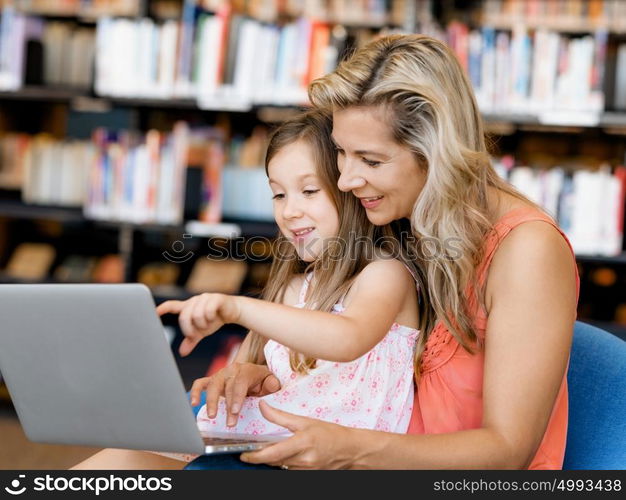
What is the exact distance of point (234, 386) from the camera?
1527 millimetres

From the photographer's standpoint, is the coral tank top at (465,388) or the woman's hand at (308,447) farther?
the coral tank top at (465,388)

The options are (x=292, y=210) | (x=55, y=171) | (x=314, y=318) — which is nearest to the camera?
(x=314, y=318)

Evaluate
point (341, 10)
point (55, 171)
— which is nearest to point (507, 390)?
point (341, 10)

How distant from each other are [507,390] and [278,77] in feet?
7.50

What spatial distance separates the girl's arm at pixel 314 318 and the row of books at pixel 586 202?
5.95ft

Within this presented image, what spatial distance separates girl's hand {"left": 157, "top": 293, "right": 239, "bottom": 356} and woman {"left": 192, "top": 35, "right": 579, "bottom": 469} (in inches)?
6.3

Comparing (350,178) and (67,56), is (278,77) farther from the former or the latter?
(350,178)

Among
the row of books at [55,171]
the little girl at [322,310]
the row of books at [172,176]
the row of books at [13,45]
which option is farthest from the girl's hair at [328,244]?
the row of books at [13,45]

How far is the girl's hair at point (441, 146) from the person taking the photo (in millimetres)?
1440

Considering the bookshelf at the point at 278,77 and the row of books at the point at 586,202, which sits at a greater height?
the bookshelf at the point at 278,77

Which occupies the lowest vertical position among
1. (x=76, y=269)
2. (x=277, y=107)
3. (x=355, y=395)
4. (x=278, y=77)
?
(x=76, y=269)

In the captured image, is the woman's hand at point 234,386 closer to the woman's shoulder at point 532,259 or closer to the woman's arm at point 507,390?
the woman's arm at point 507,390

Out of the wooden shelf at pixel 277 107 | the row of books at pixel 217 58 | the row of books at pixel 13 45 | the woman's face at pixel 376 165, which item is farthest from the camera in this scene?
the row of books at pixel 13 45

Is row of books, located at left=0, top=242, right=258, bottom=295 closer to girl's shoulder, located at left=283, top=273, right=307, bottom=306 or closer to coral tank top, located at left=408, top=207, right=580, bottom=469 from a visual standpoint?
girl's shoulder, located at left=283, top=273, right=307, bottom=306
